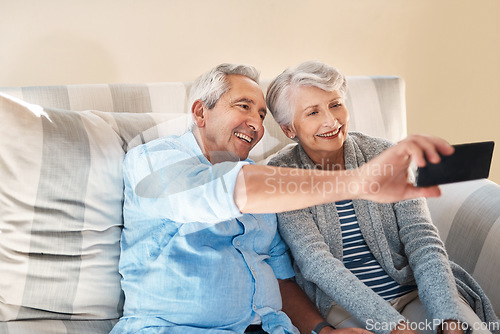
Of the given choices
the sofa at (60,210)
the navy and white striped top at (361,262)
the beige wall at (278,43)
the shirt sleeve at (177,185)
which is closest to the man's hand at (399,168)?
the shirt sleeve at (177,185)

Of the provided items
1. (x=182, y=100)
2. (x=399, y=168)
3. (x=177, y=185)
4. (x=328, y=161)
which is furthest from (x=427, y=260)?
(x=182, y=100)

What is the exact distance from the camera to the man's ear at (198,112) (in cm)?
132

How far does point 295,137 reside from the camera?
1.51 meters

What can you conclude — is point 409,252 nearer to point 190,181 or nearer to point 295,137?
point 295,137

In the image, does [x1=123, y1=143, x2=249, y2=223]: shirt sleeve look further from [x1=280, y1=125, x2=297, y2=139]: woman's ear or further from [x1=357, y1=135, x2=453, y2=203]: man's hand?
[x1=280, y1=125, x2=297, y2=139]: woman's ear

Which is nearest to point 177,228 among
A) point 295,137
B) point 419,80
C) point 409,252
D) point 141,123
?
point 141,123

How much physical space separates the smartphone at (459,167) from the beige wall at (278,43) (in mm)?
1289

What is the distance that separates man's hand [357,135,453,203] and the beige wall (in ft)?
4.11

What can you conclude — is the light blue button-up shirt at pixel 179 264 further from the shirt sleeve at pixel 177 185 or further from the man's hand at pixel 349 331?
the man's hand at pixel 349 331

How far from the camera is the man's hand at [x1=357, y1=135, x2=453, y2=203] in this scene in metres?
0.88

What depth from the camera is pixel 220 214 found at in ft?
3.26

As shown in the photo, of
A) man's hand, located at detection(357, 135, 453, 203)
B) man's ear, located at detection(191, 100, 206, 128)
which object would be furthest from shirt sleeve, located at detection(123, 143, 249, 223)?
man's hand, located at detection(357, 135, 453, 203)

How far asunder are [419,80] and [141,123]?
166 cm

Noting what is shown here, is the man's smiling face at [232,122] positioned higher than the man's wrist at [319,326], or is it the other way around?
the man's smiling face at [232,122]
